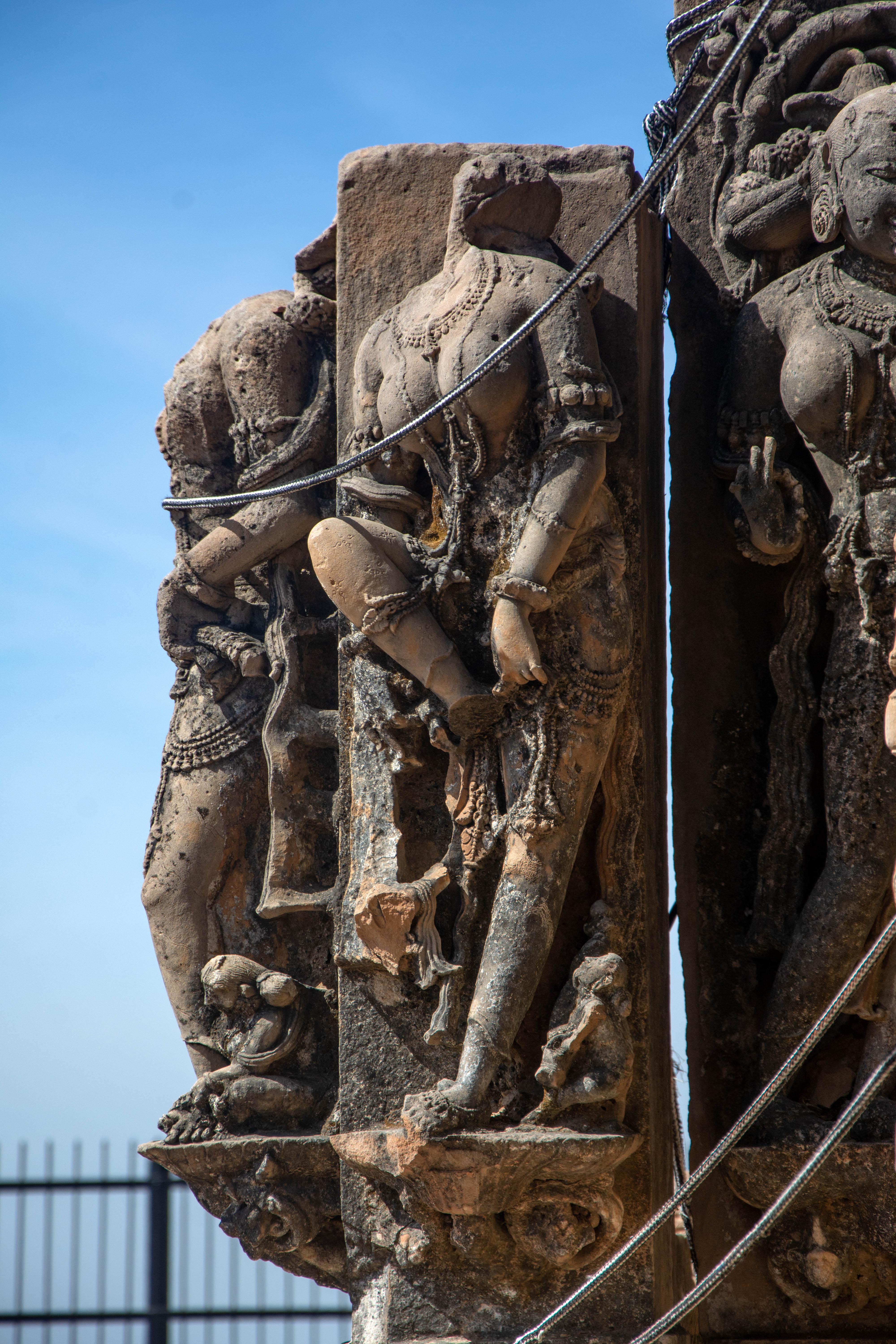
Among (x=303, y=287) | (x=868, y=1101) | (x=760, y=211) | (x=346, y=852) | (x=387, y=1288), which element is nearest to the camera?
(x=868, y=1101)

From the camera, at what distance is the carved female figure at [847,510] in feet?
17.6

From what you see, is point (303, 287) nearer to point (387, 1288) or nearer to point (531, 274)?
point (531, 274)


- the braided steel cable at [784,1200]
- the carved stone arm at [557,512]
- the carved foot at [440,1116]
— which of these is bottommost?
the braided steel cable at [784,1200]

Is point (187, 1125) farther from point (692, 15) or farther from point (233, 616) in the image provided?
point (692, 15)

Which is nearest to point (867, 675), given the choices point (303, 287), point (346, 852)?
point (346, 852)

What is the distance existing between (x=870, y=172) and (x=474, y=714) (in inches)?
90.3

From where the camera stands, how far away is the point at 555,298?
5.21m

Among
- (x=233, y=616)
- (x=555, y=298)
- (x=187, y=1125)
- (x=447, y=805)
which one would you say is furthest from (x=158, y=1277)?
(x=555, y=298)

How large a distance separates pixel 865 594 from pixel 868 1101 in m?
1.88

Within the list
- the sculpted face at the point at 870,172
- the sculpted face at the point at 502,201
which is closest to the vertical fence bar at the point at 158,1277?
the sculpted face at the point at 502,201

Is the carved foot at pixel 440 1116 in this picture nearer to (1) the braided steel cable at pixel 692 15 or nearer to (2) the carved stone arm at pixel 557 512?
(2) the carved stone arm at pixel 557 512

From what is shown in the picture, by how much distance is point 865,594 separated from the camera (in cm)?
541

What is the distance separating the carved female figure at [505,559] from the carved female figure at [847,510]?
715 millimetres

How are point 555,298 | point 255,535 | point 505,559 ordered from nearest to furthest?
point 555,298 < point 505,559 < point 255,535
